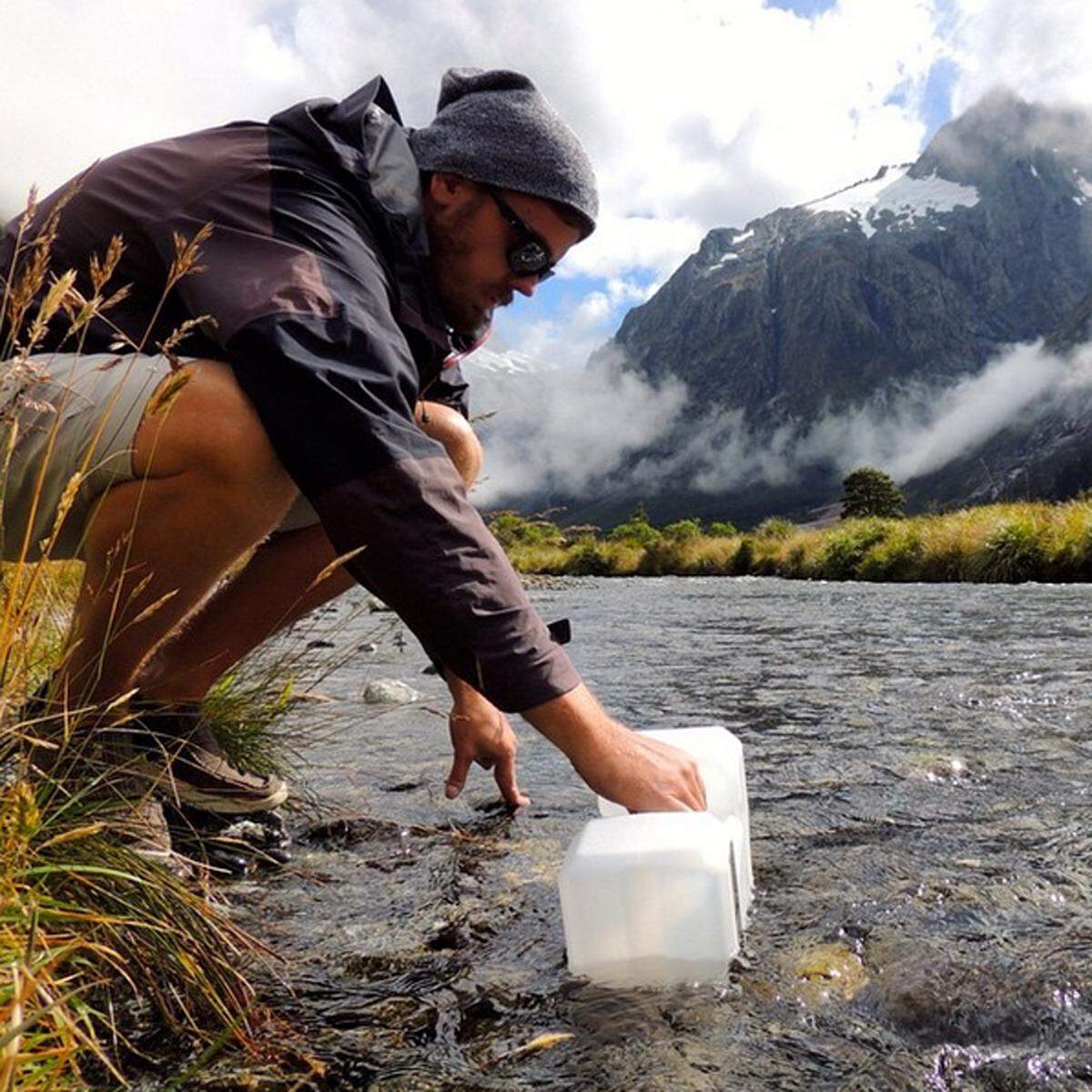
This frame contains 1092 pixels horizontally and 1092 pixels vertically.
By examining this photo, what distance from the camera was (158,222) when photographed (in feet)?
6.63

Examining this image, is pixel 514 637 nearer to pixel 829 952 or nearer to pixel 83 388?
pixel 829 952

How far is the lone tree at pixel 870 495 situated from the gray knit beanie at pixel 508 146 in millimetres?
67691

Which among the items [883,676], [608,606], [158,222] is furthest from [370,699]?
[608,606]

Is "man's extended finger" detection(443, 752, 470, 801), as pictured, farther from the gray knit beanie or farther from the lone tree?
the lone tree

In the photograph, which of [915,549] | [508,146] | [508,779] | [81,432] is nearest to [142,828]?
[81,432]

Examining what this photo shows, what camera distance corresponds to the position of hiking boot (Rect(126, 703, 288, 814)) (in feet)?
7.31

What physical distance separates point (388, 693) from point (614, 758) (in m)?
3.05

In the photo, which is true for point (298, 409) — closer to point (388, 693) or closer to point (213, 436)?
point (213, 436)

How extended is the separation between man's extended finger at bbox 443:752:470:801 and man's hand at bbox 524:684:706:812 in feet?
2.10

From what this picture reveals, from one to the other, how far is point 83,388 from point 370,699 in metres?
2.71

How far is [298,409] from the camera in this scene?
164 centimetres

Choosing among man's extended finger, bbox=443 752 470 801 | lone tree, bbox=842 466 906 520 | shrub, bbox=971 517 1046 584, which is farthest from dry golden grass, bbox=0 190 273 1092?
lone tree, bbox=842 466 906 520

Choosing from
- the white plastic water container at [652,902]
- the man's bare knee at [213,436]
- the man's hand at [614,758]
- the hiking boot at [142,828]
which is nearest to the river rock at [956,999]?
the white plastic water container at [652,902]

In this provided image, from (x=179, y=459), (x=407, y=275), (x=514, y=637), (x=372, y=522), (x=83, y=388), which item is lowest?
(x=514, y=637)
